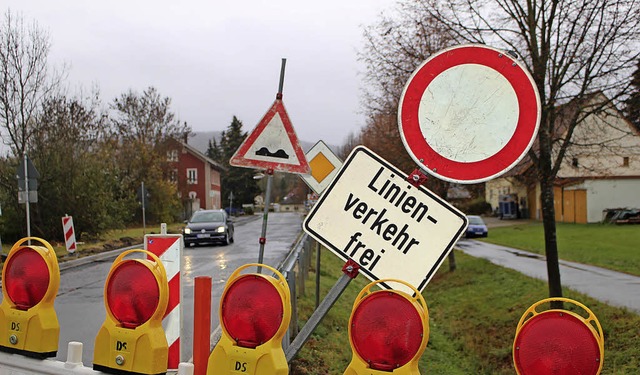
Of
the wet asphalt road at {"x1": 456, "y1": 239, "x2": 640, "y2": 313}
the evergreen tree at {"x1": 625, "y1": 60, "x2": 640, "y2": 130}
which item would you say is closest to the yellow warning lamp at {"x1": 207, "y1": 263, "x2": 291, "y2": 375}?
the evergreen tree at {"x1": 625, "y1": 60, "x2": 640, "y2": 130}

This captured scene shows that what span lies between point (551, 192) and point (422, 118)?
7.00 m

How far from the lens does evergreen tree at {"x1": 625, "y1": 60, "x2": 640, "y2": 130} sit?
8531mm

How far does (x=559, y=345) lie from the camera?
2475 mm

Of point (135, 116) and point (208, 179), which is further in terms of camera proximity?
point (208, 179)

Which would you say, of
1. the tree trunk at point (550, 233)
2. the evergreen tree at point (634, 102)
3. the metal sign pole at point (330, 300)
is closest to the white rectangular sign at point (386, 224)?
the metal sign pole at point (330, 300)

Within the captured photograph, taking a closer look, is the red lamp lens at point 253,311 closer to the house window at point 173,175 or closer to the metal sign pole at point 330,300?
the metal sign pole at point 330,300

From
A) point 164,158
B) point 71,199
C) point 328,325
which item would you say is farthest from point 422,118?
point 164,158

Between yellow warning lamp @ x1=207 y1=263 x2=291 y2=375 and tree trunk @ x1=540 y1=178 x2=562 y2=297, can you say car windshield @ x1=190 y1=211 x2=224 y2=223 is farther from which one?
yellow warning lamp @ x1=207 y1=263 x2=291 y2=375

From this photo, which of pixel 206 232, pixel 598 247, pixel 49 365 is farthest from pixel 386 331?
pixel 598 247

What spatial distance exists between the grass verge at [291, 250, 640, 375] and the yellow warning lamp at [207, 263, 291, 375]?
11.3ft

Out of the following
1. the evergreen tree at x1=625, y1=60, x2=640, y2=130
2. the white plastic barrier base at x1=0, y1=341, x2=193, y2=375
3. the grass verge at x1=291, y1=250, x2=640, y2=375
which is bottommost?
the grass verge at x1=291, y1=250, x2=640, y2=375

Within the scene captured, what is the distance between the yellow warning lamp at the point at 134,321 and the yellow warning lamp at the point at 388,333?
1128 mm

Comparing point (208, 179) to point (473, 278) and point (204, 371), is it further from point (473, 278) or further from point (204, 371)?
point (204, 371)

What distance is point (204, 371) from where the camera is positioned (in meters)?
3.75
